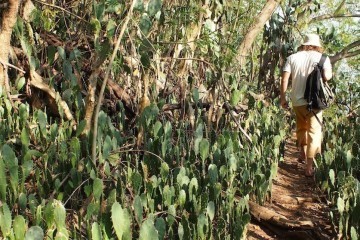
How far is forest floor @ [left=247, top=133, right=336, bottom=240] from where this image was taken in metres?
2.89

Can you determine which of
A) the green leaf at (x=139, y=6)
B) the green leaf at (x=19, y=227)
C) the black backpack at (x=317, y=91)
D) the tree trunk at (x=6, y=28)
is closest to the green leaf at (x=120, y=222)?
the green leaf at (x=19, y=227)

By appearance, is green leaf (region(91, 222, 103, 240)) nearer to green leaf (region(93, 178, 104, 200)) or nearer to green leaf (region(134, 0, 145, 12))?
green leaf (region(93, 178, 104, 200))

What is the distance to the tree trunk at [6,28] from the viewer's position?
3297 mm

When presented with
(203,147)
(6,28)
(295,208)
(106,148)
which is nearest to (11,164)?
(106,148)

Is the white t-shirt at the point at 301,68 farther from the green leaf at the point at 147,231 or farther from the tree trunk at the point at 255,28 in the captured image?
the green leaf at the point at 147,231

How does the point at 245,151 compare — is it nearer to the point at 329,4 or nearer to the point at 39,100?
the point at 39,100

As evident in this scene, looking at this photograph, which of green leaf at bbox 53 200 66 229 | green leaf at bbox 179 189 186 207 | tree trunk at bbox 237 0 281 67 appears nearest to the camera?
green leaf at bbox 53 200 66 229

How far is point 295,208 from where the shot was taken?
3496 mm

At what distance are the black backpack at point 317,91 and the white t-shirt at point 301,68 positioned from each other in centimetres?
7

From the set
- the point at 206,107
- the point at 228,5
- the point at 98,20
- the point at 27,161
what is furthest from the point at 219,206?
the point at 228,5

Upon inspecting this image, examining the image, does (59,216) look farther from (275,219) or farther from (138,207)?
(275,219)

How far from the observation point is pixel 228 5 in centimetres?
548

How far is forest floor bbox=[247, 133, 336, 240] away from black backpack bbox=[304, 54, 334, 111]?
65cm

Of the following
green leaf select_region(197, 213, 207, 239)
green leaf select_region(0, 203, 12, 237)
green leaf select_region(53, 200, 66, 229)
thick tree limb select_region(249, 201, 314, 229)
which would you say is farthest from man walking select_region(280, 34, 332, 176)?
green leaf select_region(0, 203, 12, 237)
